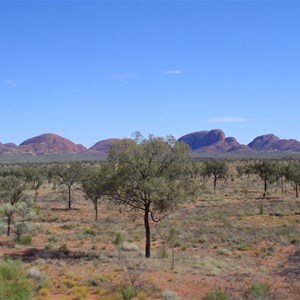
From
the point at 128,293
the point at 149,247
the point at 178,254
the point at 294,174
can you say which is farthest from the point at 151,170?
the point at 294,174

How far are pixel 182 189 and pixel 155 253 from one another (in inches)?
200

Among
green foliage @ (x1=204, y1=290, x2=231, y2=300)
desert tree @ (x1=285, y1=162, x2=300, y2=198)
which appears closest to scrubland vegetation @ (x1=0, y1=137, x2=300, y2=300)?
green foliage @ (x1=204, y1=290, x2=231, y2=300)

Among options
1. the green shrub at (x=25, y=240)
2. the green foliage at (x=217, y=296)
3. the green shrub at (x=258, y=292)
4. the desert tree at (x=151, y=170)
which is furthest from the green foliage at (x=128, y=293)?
the green shrub at (x=25, y=240)

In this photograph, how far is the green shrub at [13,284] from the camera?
506 inches

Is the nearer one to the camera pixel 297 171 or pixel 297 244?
pixel 297 244

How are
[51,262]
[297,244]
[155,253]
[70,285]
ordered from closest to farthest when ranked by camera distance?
[70,285] → [51,262] → [155,253] → [297,244]

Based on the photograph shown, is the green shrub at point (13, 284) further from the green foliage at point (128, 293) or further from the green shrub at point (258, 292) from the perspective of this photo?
the green shrub at point (258, 292)

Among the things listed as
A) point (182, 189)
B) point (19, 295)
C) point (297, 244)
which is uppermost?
point (182, 189)

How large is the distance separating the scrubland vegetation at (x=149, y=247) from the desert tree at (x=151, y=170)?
58 mm

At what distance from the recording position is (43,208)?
52.9m

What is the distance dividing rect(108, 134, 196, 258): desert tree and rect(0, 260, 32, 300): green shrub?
10142 mm

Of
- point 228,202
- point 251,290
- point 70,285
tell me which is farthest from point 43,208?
point 251,290

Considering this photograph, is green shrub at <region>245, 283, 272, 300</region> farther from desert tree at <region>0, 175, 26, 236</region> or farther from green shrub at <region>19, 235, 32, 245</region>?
desert tree at <region>0, 175, 26, 236</region>

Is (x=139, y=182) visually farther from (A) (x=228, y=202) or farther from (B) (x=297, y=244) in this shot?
(A) (x=228, y=202)
